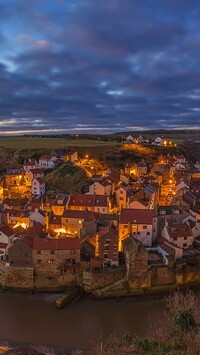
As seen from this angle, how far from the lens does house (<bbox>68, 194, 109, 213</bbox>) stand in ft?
126

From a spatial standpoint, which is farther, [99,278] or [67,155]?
[67,155]

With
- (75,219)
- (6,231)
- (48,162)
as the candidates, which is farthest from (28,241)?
(48,162)

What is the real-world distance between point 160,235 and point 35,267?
12.5 metres

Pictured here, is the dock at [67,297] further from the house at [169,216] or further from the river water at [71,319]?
the house at [169,216]

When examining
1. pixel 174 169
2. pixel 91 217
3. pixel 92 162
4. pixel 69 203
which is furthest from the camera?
pixel 92 162

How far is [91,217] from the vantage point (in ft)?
108

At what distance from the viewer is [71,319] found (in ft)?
74.6

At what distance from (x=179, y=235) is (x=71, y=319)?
41.5 feet

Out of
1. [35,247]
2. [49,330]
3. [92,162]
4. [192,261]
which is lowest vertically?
[49,330]

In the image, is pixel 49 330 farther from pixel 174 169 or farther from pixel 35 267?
pixel 174 169

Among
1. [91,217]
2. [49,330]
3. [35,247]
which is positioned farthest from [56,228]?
[49,330]

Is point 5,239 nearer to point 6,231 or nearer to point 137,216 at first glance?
point 6,231

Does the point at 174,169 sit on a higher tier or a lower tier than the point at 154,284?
higher

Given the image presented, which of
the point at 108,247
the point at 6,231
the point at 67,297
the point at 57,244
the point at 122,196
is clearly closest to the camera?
the point at 67,297
